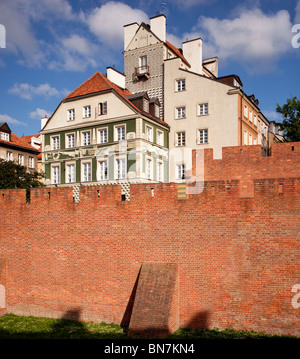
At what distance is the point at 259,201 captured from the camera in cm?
1005

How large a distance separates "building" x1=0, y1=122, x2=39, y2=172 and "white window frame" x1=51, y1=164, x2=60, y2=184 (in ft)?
21.2

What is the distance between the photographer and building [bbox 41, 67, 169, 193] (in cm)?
2731

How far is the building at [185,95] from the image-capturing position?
1080 inches

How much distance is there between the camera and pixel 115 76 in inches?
1249

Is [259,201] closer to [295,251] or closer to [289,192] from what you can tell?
[289,192]

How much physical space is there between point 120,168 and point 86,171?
334 centimetres

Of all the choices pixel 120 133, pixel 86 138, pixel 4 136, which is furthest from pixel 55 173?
pixel 4 136

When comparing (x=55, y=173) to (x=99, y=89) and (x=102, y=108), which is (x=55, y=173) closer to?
(x=102, y=108)

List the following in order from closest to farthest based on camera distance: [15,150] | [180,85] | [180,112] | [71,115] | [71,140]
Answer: [180,85] < [180,112] < [71,140] < [71,115] < [15,150]

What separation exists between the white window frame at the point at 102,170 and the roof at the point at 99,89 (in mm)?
4879

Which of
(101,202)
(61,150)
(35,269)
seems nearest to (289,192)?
(101,202)

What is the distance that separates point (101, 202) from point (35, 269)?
341cm

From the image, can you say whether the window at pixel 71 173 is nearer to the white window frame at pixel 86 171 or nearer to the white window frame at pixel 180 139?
the white window frame at pixel 86 171

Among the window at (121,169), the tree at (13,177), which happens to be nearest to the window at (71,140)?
the window at (121,169)
